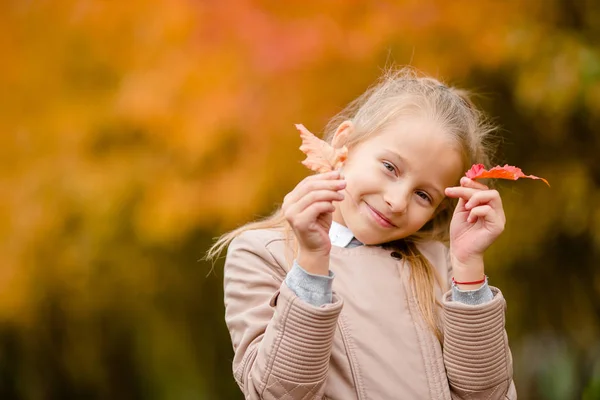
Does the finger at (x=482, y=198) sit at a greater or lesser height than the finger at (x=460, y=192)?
lesser

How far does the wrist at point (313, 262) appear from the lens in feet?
3.53

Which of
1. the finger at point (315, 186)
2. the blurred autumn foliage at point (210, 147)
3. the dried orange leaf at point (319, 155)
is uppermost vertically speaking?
the dried orange leaf at point (319, 155)

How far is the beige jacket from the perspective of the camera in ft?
3.54

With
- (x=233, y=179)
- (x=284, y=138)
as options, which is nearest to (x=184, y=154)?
(x=233, y=179)

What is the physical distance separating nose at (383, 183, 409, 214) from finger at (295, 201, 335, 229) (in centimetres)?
17

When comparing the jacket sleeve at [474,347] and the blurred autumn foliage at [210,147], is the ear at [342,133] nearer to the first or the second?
the jacket sleeve at [474,347]

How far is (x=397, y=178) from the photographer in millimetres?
1208

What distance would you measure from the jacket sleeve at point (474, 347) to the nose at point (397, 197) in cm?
17

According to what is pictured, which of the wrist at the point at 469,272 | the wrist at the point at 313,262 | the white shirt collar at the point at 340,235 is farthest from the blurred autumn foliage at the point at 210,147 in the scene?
the wrist at the point at 313,262

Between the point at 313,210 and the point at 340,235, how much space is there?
0.85ft

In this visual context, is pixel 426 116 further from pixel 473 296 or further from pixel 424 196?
pixel 473 296

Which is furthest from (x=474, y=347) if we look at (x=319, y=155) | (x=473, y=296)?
(x=319, y=155)

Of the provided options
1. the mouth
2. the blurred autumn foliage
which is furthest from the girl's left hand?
the blurred autumn foliage

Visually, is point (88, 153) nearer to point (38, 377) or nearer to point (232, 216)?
point (232, 216)
